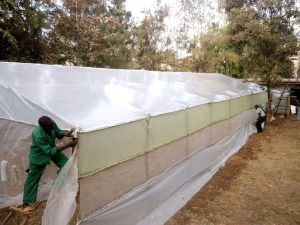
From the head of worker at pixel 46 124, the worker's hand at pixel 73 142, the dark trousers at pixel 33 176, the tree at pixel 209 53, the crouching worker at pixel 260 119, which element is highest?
the tree at pixel 209 53

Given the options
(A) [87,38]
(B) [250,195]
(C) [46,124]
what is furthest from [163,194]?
(A) [87,38]

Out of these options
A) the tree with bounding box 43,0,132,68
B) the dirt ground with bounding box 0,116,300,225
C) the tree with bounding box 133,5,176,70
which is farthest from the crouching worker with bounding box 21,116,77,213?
the tree with bounding box 133,5,176,70

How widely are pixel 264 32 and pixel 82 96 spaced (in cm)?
995

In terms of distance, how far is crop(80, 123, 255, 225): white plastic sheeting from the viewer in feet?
16.8

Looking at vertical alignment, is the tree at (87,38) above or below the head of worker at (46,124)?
above

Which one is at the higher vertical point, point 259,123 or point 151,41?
point 151,41

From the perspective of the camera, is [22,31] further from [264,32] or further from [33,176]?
[264,32]

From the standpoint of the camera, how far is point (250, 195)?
730 centimetres

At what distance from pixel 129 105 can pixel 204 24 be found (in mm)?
17936

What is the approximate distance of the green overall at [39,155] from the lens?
4617 mm

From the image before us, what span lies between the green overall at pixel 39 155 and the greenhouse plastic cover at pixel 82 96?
0.28 meters

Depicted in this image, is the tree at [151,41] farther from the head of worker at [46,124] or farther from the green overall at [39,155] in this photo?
the head of worker at [46,124]

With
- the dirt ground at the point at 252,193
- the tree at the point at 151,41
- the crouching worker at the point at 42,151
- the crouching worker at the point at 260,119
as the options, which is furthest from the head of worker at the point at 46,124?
the tree at the point at 151,41

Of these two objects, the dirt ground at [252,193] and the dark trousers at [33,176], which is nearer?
the dark trousers at [33,176]
